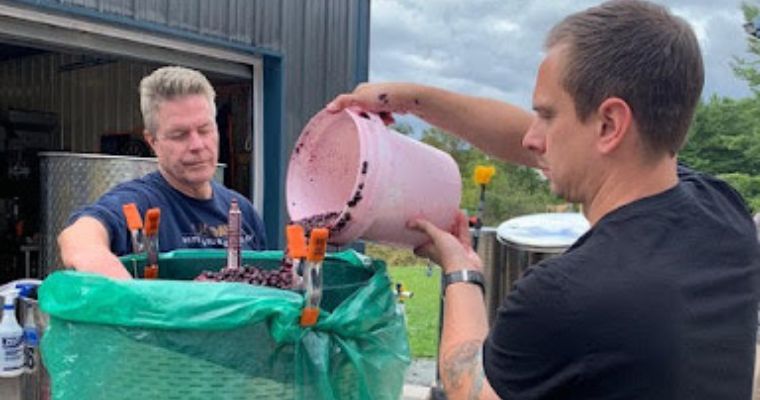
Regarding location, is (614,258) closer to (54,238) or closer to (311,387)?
(311,387)

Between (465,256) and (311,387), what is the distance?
1.44 ft

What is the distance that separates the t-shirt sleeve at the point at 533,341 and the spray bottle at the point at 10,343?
2.00m

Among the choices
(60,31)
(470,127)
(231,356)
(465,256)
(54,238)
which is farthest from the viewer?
(54,238)

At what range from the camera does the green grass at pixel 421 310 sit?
22.6 ft

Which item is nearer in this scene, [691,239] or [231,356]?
[691,239]

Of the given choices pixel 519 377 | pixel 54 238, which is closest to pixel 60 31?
pixel 54 238

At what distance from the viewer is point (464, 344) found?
135 centimetres

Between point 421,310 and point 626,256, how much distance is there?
859 centimetres

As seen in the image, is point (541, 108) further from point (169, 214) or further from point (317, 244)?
point (169, 214)

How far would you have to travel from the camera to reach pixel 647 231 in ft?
3.73

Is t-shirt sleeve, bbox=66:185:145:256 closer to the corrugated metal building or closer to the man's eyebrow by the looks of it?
the man's eyebrow

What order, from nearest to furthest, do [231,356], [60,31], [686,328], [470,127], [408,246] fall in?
[686,328]
[231,356]
[408,246]
[470,127]
[60,31]

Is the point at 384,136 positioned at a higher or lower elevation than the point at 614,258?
higher

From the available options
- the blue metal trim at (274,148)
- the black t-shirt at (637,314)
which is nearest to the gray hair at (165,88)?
the black t-shirt at (637,314)
